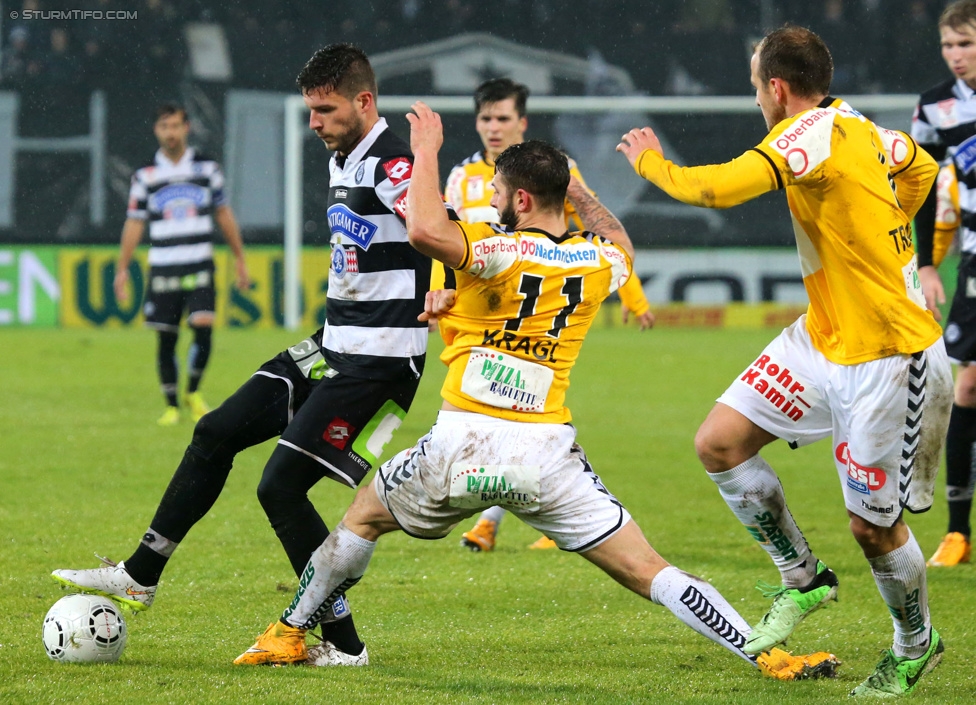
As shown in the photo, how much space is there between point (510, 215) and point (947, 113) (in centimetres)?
336

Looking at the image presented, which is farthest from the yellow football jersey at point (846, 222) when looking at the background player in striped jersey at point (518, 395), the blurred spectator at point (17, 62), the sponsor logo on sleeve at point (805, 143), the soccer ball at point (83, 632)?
the blurred spectator at point (17, 62)

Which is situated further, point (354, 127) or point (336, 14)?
point (336, 14)

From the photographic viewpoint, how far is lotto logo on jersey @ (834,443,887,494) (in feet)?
14.6

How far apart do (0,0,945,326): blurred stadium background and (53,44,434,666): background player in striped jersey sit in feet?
48.3

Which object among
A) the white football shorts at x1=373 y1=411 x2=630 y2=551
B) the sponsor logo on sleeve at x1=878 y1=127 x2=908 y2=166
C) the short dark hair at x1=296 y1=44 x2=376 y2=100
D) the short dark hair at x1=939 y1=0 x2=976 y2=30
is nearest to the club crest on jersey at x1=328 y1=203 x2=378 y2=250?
the short dark hair at x1=296 y1=44 x2=376 y2=100

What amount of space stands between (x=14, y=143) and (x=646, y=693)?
2043 cm

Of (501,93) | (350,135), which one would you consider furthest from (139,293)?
(350,135)

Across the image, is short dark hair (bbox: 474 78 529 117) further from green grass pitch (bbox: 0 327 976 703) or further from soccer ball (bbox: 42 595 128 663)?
soccer ball (bbox: 42 595 128 663)

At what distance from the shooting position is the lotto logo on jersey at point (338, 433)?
15.6 feet

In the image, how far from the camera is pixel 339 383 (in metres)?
4.85

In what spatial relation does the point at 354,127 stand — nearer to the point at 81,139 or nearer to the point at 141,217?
the point at 141,217

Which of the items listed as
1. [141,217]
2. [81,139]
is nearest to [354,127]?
[141,217]

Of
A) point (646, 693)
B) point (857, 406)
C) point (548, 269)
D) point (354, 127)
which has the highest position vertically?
point (354, 127)

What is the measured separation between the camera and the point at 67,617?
462 centimetres
